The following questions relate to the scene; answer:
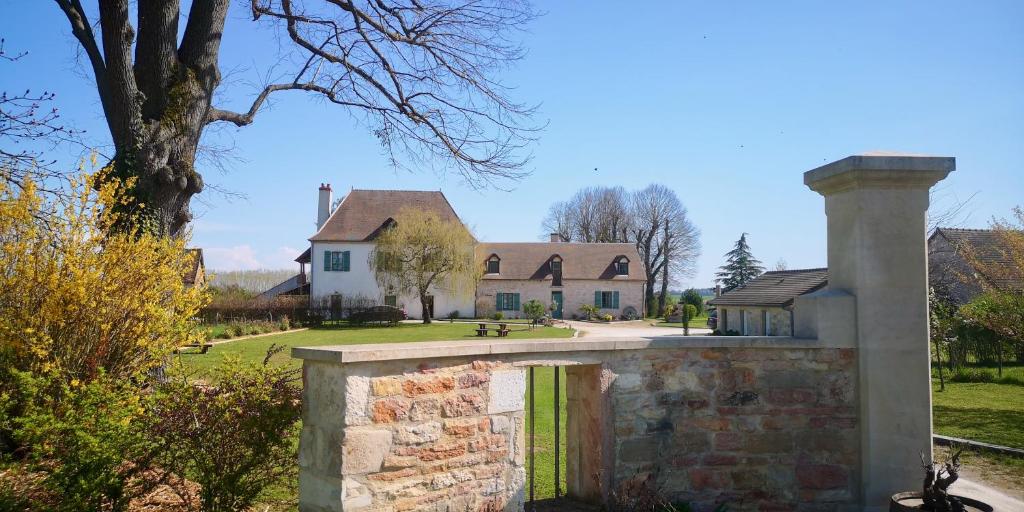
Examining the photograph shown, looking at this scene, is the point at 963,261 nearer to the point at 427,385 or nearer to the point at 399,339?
the point at 399,339

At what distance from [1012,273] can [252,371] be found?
536 inches

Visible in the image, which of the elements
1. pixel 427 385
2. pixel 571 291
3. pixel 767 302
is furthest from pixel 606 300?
pixel 427 385

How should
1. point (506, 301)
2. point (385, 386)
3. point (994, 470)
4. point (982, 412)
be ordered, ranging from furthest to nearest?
1. point (506, 301)
2. point (982, 412)
3. point (994, 470)
4. point (385, 386)

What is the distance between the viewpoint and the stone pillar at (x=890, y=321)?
4.66 m

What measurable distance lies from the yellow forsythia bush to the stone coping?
2.03m

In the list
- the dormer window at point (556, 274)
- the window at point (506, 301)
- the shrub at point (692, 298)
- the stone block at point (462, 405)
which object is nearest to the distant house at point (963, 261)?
the stone block at point (462, 405)

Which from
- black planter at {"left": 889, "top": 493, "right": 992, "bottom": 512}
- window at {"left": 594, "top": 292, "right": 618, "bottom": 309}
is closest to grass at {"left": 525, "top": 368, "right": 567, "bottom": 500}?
black planter at {"left": 889, "top": 493, "right": 992, "bottom": 512}

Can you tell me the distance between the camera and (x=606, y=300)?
43438mm

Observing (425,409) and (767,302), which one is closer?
(425,409)

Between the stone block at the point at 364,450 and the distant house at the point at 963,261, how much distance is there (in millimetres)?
11875

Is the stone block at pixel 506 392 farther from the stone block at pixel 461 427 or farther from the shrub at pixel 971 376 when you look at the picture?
the shrub at pixel 971 376

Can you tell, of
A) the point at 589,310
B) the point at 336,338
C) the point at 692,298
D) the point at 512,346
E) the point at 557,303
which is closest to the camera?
the point at 512,346

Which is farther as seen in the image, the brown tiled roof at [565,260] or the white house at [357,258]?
the brown tiled roof at [565,260]

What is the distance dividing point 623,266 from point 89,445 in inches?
1612
